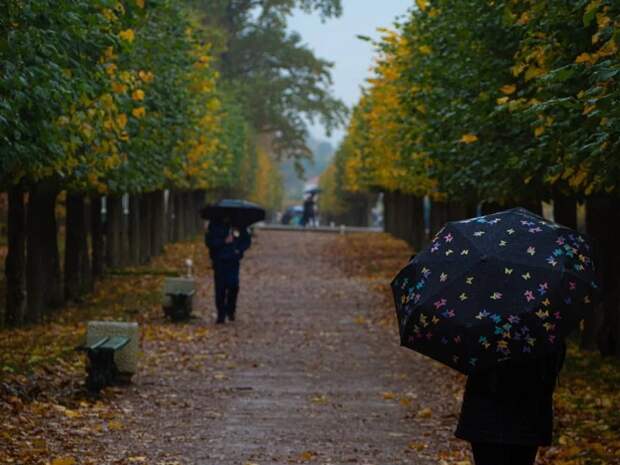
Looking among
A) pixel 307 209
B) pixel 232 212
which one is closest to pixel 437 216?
pixel 232 212

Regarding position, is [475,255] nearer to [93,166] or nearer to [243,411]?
[243,411]

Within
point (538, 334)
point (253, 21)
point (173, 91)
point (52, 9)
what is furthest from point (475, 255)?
point (253, 21)

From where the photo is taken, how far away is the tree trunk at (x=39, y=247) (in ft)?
77.7

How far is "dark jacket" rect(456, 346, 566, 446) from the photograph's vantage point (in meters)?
7.20

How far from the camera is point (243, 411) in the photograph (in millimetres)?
14047

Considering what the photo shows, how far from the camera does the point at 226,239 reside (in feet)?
78.9

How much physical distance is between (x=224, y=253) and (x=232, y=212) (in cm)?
74

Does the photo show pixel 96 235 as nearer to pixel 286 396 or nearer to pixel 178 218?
pixel 286 396

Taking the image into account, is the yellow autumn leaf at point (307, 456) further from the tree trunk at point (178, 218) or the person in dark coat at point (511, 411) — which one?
the tree trunk at point (178, 218)

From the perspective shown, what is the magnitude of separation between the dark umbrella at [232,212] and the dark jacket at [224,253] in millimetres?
147

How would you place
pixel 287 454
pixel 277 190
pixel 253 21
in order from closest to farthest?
pixel 287 454, pixel 253 21, pixel 277 190

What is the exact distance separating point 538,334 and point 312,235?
2452 inches

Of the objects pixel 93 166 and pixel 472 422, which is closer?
pixel 472 422

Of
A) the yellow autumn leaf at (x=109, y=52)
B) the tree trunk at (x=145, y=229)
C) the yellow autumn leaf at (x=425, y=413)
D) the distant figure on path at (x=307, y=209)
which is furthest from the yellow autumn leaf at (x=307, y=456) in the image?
the distant figure on path at (x=307, y=209)
